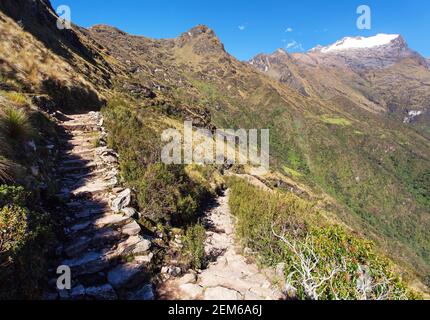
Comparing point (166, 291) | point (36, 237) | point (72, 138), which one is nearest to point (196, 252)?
point (166, 291)

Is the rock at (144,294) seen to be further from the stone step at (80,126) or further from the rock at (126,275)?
the stone step at (80,126)

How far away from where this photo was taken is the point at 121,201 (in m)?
8.75

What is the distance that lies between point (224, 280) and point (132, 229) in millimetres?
2691

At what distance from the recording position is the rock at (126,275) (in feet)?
20.9

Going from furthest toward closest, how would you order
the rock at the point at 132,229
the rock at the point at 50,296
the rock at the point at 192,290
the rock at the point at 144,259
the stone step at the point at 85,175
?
the stone step at the point at 85,175, the rock at the point at 132,229, the rock at the point at 144,259, the rock at the point at 192,290, the rock at the point at 50,296

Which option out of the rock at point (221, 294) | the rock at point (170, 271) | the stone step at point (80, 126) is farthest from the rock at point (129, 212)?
the stone step at point (80, 126)

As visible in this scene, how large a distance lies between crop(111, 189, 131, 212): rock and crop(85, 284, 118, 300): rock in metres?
2.75

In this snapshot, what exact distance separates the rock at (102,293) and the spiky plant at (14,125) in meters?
4.77

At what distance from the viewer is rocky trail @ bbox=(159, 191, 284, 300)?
6.74 m

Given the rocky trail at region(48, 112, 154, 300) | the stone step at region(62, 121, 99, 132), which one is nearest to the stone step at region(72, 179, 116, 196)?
the rocky trail at region(48, 112, 154, 300)

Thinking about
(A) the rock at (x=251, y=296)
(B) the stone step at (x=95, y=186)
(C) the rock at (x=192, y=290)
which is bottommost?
(A) the rock at (x=251, y=296)

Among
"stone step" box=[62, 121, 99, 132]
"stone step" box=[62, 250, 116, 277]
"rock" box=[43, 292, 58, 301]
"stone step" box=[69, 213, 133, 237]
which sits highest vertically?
"stone step" box=[62, 121, 99, 132]

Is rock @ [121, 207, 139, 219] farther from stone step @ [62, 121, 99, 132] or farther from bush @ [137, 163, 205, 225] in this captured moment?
stone step @ [62, 121, 99, 132]
